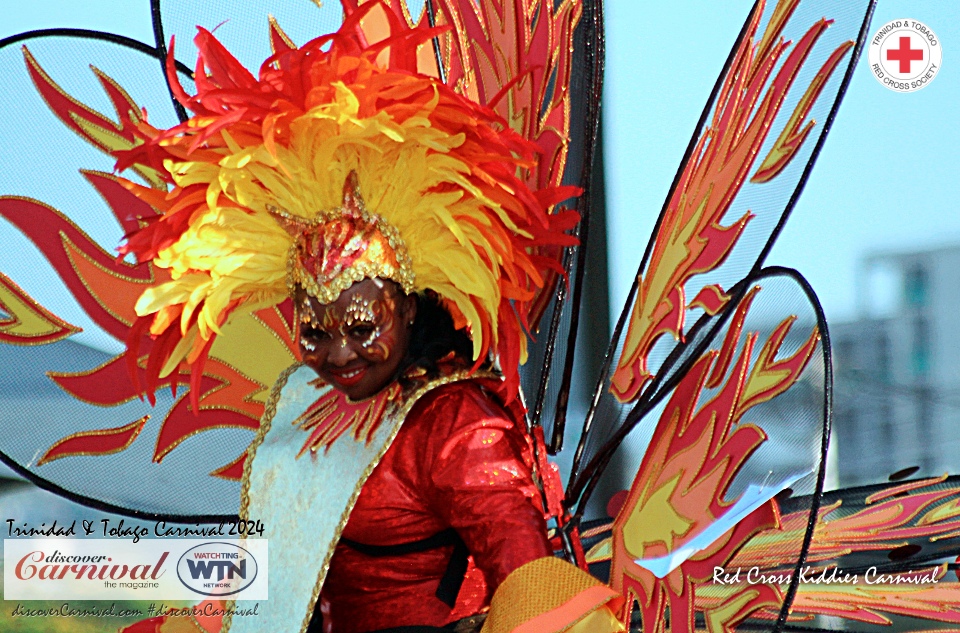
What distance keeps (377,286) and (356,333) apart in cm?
6

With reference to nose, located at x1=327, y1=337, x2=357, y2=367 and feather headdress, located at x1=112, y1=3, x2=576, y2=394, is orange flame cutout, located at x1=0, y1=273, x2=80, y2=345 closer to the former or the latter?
feather headdress, located at x1=112, y1=3, x2=576, y2=394

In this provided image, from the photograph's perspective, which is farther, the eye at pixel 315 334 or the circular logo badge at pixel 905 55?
the circular logo badge at pixel 905 55

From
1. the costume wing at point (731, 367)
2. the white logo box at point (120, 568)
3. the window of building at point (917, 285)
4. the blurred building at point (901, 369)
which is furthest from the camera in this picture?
the window of building at point (917, 285)

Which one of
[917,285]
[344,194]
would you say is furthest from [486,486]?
[917,285]

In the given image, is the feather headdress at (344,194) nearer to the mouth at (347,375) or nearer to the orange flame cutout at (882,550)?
the mouth at (347,375)

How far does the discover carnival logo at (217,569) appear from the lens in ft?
4.63

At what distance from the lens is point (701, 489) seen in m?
1.18

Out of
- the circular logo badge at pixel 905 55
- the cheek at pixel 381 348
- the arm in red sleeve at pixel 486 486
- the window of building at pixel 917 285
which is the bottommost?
the window of building at pixel 917 285

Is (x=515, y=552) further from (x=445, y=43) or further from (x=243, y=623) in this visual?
(x=445, y=43)

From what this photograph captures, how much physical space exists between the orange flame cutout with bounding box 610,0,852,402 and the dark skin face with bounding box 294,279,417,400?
0.30 metres

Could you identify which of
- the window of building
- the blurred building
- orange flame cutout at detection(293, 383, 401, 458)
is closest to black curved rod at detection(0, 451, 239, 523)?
orange flame cutout at detection(293, 383, 401, 458)

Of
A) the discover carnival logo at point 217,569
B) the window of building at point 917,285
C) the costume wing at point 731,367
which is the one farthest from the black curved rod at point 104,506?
the window of building at point 917,285

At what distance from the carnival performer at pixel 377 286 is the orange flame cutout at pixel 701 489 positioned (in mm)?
111

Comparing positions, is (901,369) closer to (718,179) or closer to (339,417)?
(718,179)
